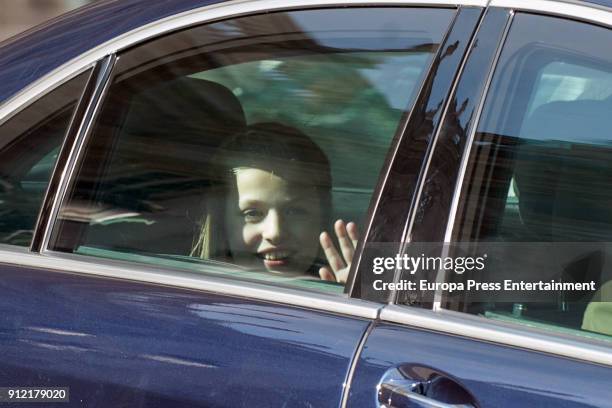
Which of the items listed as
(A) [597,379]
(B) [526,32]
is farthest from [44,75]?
(A) [597,379]

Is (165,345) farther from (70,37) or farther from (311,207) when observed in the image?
(70,37)

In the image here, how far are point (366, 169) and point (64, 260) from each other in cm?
64

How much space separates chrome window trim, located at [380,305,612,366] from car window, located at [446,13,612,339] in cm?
4

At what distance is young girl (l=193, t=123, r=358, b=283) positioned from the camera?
1944 millimetres

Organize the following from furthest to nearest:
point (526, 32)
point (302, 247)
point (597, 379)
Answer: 1. point (302, 247)
2. point (526, 32)
3. point (597, 379)

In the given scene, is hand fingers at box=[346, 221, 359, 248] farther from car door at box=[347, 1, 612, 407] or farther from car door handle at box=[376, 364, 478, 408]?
car door handle at box=[376, 364, 478, 408]

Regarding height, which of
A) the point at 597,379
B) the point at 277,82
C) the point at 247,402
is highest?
the point at 277,82

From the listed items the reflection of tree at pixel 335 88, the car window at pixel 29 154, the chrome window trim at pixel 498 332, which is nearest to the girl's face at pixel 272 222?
the reflection of tree at pixel 335 88

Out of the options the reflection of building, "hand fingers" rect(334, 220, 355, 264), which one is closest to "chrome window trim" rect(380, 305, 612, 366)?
"hand fingers" rect(334, 220, 355, 264)

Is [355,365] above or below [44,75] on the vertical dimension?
below

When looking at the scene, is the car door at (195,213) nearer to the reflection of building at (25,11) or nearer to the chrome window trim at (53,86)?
the chrome window trim at (53,86)

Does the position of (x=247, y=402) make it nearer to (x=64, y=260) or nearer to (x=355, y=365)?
(x=355, y=365)

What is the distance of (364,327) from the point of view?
1.72 metres

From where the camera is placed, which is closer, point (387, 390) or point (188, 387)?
point (387, 390)
